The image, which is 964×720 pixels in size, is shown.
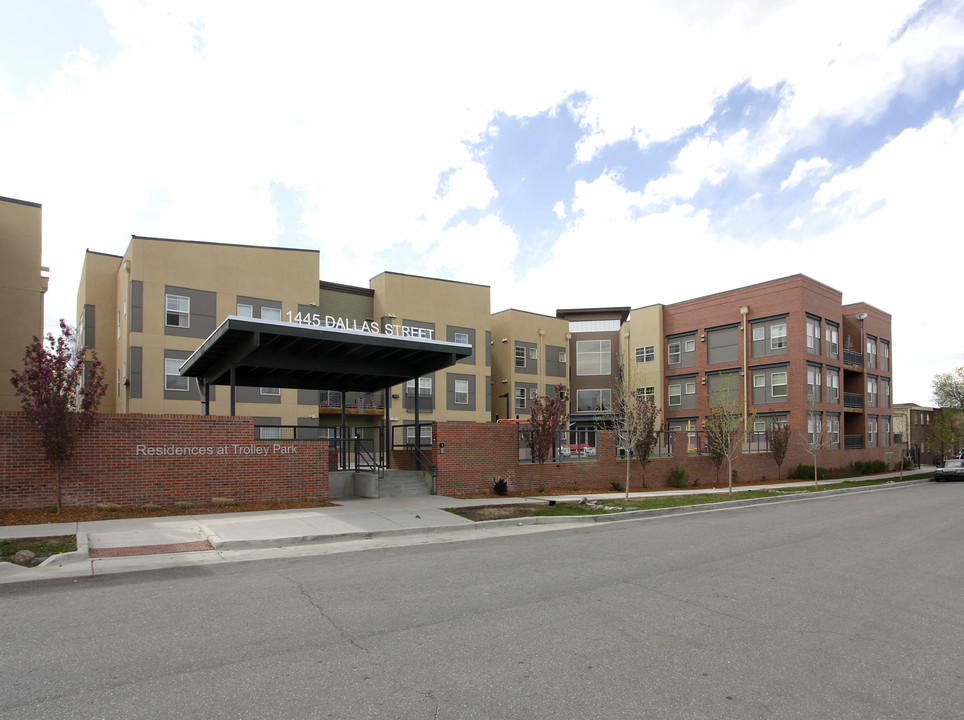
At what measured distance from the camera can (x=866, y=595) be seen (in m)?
7.93

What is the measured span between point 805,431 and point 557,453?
2160 cm

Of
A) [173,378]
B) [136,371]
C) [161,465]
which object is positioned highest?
[136,371]

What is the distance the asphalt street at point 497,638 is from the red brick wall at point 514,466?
9.12 meters

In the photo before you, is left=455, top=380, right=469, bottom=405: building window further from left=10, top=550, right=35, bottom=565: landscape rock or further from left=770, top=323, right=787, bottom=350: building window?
left=10, top=550, right=35, bottom=565: landscape rock

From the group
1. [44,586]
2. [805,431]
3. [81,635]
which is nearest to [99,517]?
[44,586]

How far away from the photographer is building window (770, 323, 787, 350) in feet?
127

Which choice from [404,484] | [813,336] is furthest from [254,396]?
[813,336]

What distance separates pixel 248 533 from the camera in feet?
39.5

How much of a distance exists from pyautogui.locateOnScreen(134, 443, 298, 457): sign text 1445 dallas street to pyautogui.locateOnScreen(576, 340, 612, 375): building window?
120ft

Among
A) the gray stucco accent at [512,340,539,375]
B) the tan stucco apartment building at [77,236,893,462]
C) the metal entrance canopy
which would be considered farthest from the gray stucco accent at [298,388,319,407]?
the gray stucco accent at [512,340,539,375]

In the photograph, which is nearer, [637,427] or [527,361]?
[637,427]

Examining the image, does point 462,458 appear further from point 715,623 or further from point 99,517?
point 715,623

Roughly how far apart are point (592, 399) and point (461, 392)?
13.0 m

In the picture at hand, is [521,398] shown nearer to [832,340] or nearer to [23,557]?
[832,340]
